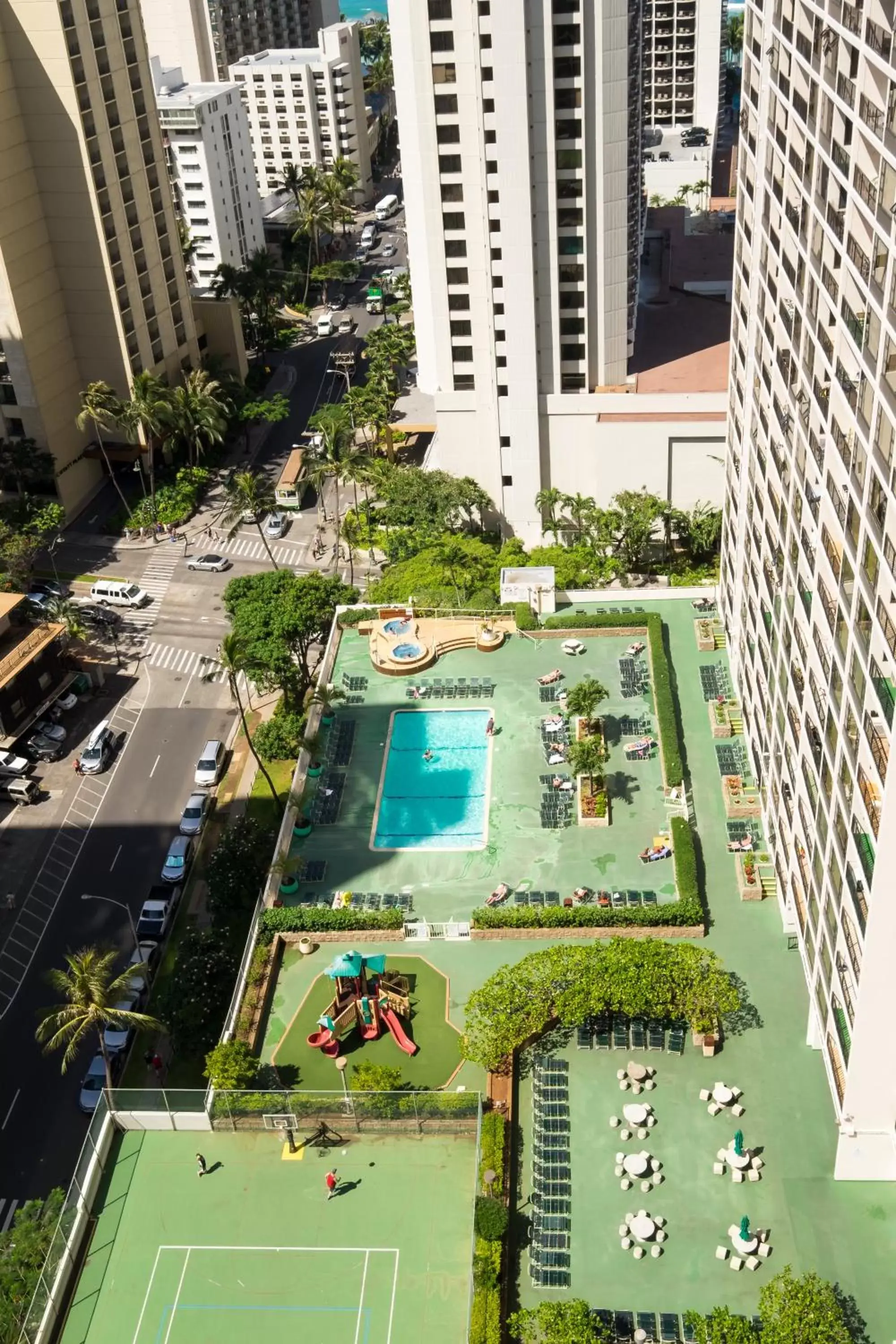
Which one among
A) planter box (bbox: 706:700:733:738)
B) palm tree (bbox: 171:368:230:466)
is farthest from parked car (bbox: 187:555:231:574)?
planter box (bbox: 706:700:733:738)

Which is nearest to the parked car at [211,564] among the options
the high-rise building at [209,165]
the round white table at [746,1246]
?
the high-rise building at [209,165]

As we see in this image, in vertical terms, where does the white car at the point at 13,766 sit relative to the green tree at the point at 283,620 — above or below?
below

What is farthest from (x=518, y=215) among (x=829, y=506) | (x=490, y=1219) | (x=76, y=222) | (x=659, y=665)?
(x=490, y=1219)

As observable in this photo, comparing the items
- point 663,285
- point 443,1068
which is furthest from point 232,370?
point 443,1068

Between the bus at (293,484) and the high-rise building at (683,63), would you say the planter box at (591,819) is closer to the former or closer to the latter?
the bus at (293,484)

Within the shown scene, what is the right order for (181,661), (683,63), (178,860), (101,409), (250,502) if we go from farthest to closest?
(683,63) → (101,409) → (250,502) → (181,661) → (178,860)

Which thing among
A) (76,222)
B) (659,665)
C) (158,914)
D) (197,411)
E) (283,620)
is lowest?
(158,914)

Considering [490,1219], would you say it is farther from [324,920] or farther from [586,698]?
[586,698]
